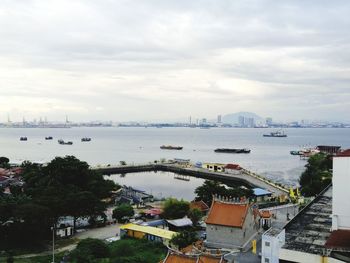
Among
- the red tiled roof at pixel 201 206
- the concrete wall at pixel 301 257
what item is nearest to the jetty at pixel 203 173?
the red tiled roof at pixel 201 206

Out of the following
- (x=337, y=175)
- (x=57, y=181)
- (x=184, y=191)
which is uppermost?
(x=337, y=175)

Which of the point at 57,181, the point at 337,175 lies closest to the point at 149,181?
the point at 57,181

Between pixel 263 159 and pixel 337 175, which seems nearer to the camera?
pixel 337 175

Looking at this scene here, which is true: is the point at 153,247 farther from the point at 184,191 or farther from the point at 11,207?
the point at 184,191

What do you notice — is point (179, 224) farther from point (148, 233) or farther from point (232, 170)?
point (232, 170)

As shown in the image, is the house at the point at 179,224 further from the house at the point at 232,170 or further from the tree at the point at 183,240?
the house at the point at 232,170
